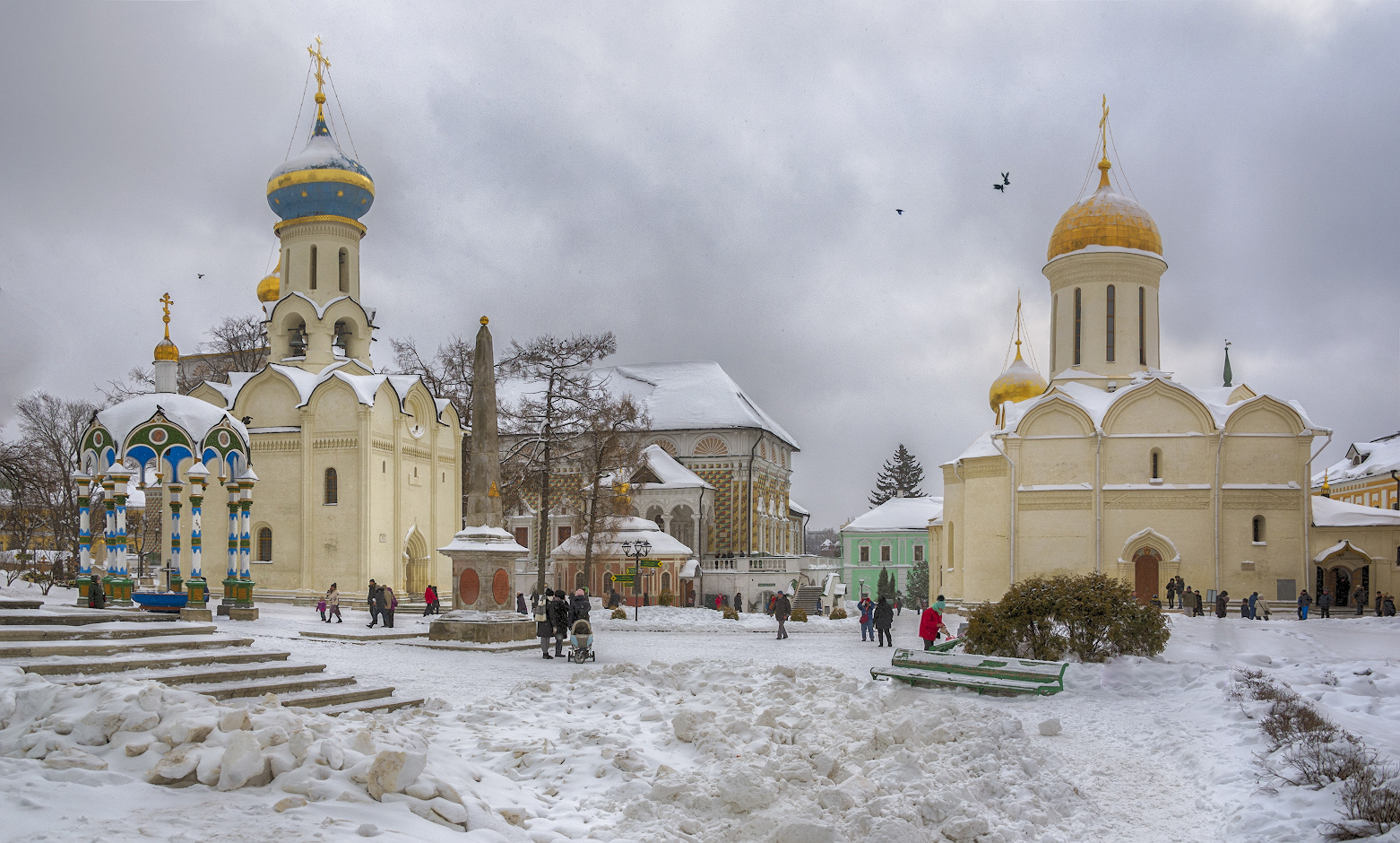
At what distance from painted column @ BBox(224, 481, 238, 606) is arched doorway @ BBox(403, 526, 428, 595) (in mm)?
9618

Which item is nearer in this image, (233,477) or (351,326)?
(233,477)

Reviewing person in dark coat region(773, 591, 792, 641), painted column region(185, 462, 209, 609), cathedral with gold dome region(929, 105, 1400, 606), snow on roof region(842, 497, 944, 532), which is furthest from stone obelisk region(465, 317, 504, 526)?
snow on roof region(842, 497, 944, 532)

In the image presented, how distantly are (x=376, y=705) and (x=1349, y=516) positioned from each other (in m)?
31.1

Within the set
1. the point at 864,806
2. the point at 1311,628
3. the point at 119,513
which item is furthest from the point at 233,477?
the point at 1311,628

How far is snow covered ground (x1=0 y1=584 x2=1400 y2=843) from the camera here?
6.12m

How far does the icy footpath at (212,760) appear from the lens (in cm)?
607

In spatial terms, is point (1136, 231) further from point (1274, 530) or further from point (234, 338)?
point (234, 338)

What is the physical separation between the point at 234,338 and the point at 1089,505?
1248 inches

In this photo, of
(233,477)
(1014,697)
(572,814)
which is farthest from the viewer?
(233,477)

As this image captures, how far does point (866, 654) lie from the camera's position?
18.6m

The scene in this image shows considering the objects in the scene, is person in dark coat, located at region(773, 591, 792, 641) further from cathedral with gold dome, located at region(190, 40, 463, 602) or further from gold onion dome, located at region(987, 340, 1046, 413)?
gold onion dome, located at region(987, 340, 1046, 413)

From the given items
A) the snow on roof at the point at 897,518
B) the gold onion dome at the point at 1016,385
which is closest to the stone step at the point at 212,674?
the gold onion dome at the point at 1016,385

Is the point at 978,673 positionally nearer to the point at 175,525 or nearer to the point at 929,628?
the point at 929,628

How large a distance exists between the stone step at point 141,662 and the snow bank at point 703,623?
15.6m
